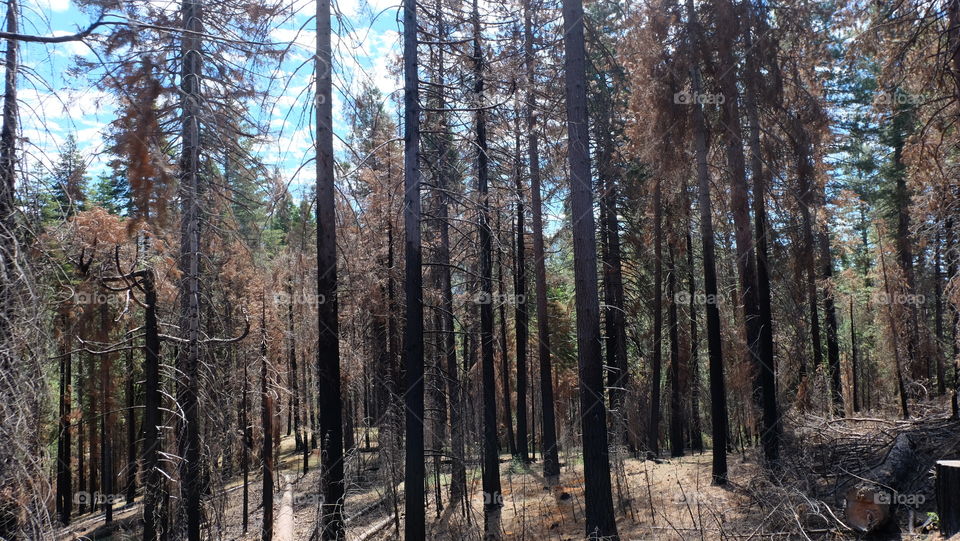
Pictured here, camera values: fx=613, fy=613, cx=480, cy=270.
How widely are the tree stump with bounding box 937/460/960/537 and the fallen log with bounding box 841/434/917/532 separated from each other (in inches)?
50.0

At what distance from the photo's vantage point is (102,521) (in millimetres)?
27641

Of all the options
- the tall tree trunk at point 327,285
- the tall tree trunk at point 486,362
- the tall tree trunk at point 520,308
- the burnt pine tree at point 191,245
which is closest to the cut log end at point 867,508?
the tall tree trunk at point 327,285

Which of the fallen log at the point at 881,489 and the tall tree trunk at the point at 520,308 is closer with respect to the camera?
the fallen log at the point at 881,489

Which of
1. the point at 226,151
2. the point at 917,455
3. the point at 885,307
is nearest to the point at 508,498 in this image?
the point at 917,455

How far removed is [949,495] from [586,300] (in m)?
4.97

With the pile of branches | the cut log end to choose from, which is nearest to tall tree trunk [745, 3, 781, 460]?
the pile of branches

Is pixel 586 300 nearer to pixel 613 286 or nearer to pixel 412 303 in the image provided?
pixel 412 303

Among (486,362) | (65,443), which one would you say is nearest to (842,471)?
(486,362)

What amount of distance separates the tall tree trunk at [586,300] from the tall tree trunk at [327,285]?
2.83m

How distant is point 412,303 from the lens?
9695 mm

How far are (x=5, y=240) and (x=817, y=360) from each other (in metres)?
24.9

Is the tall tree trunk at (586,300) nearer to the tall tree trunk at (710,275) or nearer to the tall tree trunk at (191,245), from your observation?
the tall tree trunk at (710,275)

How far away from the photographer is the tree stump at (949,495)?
6.66 m

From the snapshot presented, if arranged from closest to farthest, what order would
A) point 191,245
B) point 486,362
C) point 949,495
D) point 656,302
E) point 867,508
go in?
point 949,495 → point 867,508 → point 191,245 → point 486,362 → point 656,302
